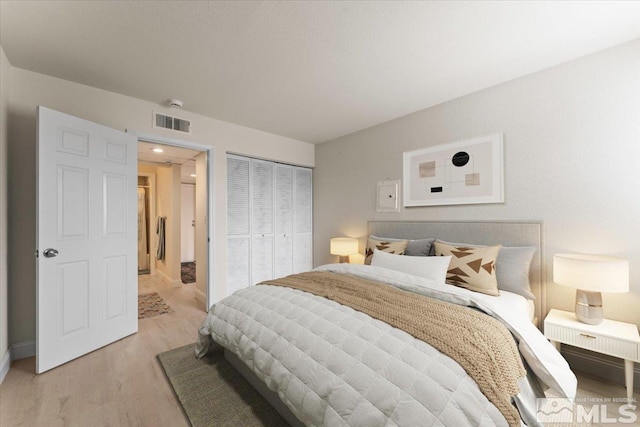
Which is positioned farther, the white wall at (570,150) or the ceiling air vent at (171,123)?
the ceiling air vent at (171,123)

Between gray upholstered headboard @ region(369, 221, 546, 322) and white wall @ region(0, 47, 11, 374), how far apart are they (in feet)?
11.9

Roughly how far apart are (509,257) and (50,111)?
401cm

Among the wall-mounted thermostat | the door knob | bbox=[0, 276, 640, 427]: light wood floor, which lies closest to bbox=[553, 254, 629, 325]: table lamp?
bbox=[0, 276, 640, 427]: light wood floor

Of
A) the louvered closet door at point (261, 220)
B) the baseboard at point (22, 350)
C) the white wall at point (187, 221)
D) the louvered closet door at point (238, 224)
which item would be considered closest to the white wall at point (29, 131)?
the baseboard at point (22, 350)

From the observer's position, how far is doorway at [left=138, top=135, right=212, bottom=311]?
3.50 meters

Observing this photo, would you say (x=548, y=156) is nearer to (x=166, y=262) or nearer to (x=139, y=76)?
(x=139, y=76)

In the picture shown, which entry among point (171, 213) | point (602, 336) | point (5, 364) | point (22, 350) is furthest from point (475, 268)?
point (171, 213)

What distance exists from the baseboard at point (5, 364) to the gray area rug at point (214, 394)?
1019 millimetres

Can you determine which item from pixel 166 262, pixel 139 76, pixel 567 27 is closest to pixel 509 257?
pixel 567 27

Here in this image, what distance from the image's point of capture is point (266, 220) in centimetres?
417

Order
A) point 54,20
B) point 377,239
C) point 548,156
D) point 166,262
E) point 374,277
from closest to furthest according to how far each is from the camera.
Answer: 1. point 54,20
2. point 374,277
3. point 548,156
4. point 377,239
5. point 166,262

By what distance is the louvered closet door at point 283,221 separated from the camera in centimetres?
430

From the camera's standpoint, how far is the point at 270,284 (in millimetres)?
2357

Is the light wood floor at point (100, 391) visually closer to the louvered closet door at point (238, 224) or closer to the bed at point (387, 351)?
the bed at point (387, 351)
